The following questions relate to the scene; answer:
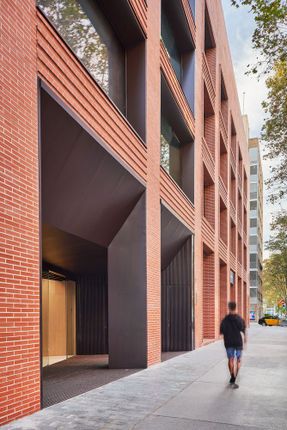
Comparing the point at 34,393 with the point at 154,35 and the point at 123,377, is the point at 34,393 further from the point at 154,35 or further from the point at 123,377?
the point at 154,35

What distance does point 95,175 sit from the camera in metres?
9.40

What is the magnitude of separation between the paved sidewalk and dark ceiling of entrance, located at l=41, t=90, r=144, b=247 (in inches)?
134

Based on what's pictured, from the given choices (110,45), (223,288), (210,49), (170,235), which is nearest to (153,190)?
(170,235)

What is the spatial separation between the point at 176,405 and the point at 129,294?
4.58 m

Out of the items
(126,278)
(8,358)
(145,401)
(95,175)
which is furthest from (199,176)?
(8,358)

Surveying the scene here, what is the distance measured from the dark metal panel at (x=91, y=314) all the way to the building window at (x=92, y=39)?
6.57m

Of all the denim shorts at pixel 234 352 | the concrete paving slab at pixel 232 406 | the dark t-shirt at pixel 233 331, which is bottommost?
the concrete paving slab at pixel 232 406

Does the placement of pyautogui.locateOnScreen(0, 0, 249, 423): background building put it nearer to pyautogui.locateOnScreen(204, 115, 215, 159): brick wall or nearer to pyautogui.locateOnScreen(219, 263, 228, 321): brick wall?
pyautogui.locateOnScreen(204, 115, 215, 159): brick wall

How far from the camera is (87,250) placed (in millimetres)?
12922

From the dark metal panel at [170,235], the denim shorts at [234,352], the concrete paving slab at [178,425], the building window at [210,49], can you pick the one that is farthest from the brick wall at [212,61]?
the concrete paving slab at [178,425]

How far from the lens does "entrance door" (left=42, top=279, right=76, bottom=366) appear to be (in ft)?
43.6

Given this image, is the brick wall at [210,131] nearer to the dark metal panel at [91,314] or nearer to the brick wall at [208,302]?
the brick wall at [208,302]

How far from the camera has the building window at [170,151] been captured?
15.8 metres

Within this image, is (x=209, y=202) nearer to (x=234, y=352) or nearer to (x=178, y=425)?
(x=234, y=352)
